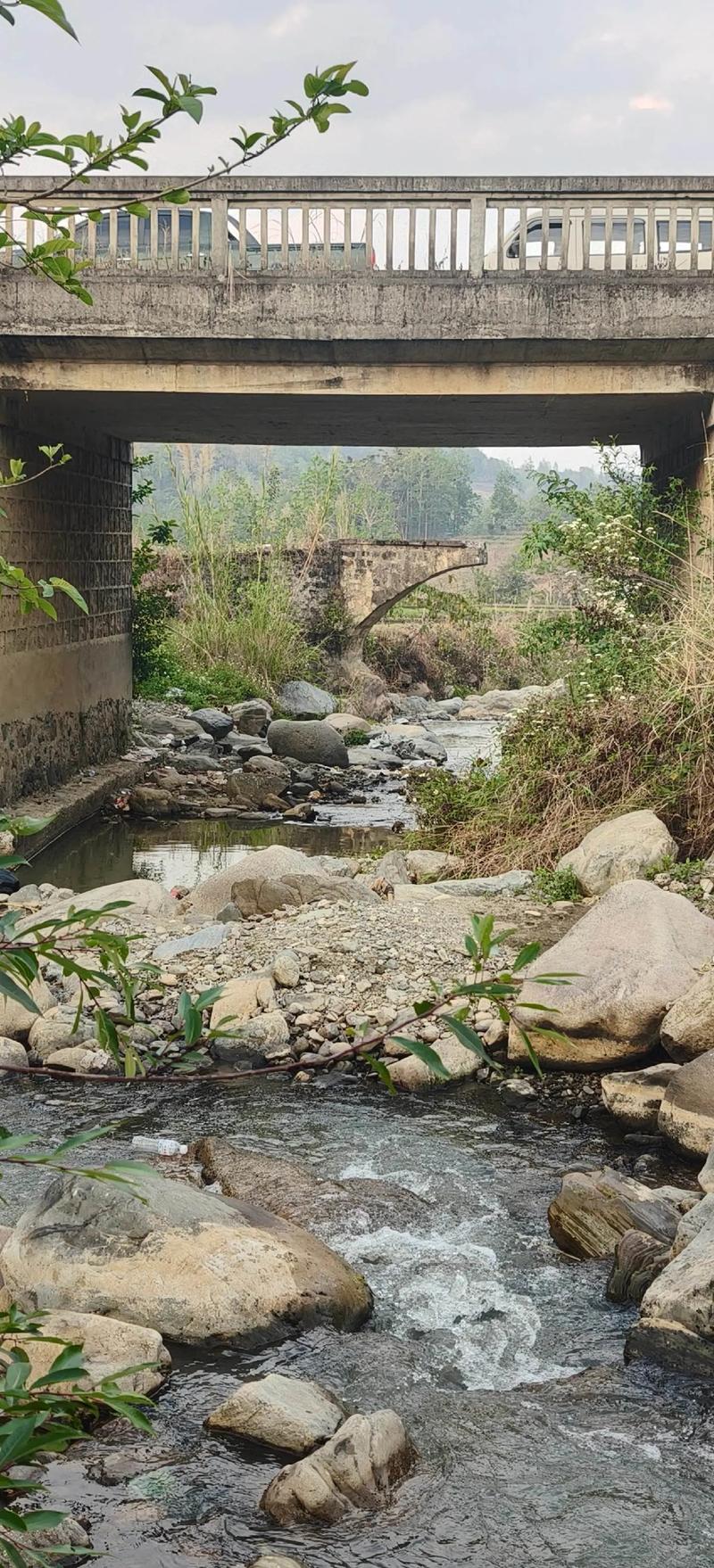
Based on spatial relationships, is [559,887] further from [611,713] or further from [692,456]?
[692,456]

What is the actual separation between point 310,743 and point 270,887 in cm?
837

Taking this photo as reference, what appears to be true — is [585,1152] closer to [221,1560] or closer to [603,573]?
[221,1560]

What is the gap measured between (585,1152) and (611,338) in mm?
7368

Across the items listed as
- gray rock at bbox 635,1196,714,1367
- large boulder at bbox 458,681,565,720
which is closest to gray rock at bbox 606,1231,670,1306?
gray rock at bbox 635,1196,714,1367

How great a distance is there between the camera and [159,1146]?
5.97 metres

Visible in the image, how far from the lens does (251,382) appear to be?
12.0 metres

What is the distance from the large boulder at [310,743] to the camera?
57.6 ft

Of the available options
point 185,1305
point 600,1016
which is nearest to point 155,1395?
point 185,1305

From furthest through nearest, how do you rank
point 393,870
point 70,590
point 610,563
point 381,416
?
point 381,416
point 610,563
point 393,870
point 70,590

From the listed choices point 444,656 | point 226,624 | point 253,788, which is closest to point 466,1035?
point 253,788

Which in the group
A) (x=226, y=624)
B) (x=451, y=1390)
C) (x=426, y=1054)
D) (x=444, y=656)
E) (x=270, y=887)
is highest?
(x=426, y=1054)

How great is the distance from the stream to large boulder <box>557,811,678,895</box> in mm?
2955

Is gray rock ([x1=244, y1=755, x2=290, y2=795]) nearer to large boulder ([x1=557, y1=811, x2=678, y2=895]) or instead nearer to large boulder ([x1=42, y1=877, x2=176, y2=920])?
large boulder ([x1=42, y1=877, x2=176, y2=920])

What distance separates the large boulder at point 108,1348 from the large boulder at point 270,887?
16.1 feet
